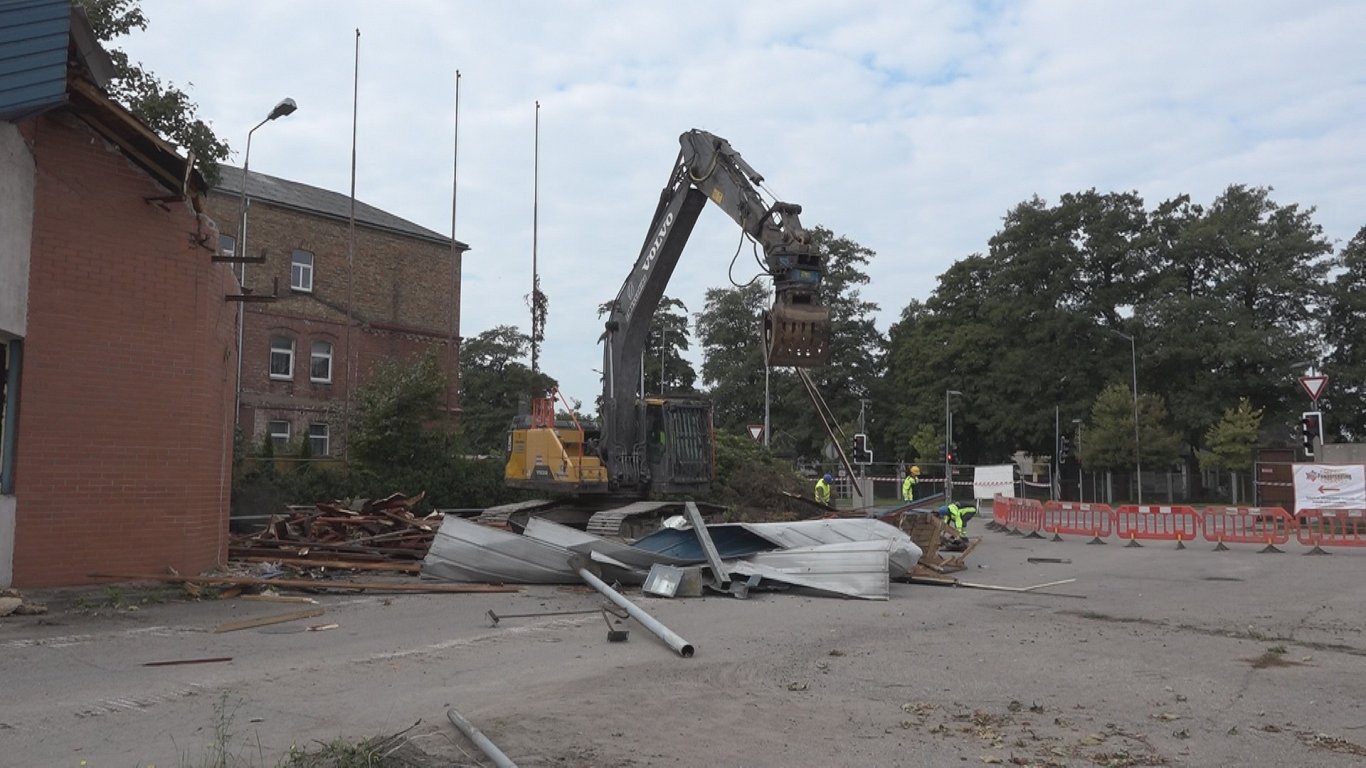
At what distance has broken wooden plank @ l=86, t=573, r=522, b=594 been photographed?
10.9 metres

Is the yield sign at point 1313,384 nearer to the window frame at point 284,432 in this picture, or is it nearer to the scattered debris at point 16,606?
the scattered debris at point 16,606

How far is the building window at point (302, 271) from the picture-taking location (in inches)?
1582

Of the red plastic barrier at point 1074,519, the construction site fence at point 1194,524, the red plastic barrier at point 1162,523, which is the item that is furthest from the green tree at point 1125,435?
the red plastic barrier at point 1162,523

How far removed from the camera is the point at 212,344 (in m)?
12.1

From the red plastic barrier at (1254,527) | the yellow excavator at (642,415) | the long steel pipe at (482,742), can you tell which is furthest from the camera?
the red plastic barrier at (1254,527)

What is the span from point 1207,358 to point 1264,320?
5.37 meters

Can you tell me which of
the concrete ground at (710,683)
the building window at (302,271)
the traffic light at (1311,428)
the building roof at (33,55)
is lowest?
the concrete ground at (710,683)

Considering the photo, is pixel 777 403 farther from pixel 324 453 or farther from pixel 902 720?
pixel 902 720

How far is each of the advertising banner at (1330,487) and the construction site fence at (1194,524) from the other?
175 millimetres

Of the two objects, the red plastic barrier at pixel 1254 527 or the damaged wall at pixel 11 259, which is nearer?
the damaged wall at pixel 11 259

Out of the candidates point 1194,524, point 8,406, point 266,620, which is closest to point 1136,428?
point 1194,524

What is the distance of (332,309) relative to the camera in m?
41.1

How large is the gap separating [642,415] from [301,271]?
27.8 metres

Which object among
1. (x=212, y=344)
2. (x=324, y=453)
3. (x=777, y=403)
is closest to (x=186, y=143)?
(x=212, y=344)
